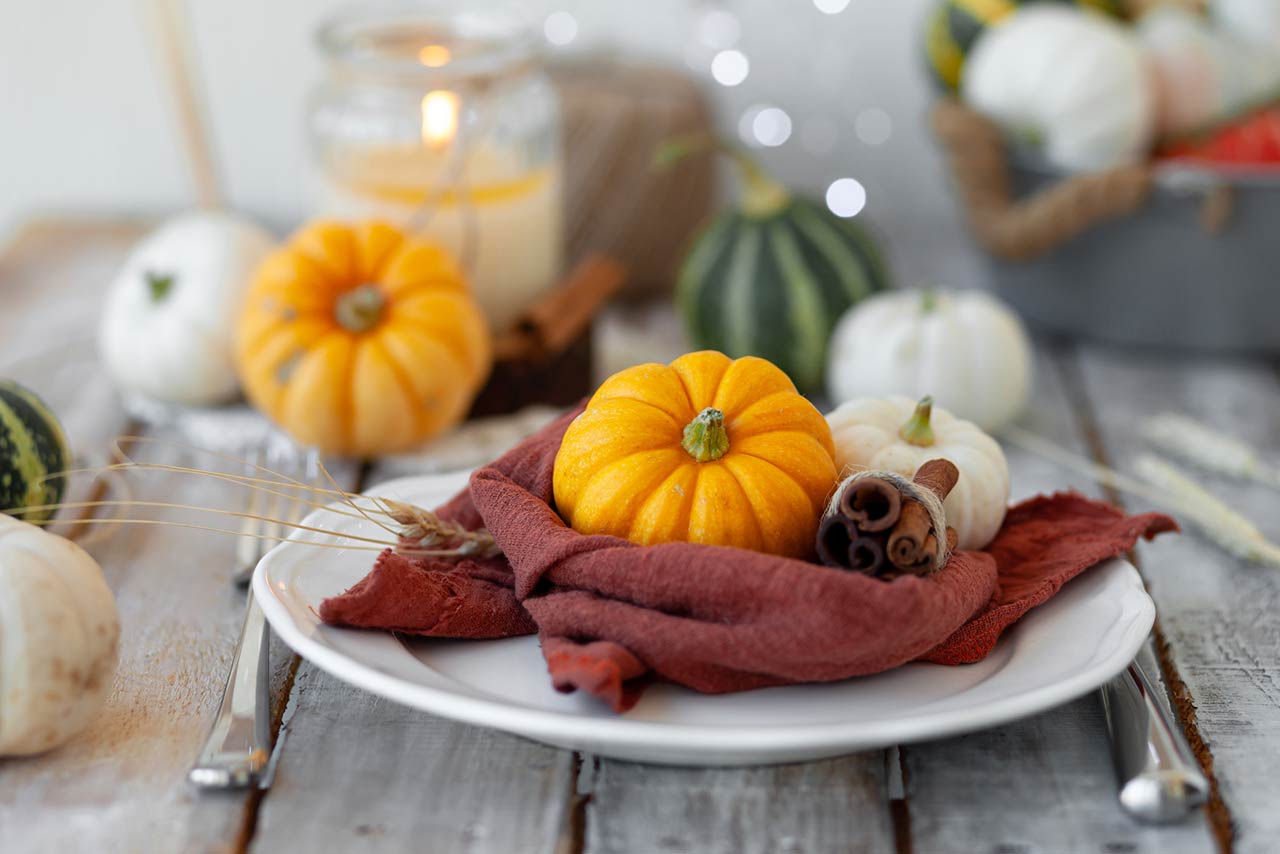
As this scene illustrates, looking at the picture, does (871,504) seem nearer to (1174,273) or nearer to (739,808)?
(739,808)

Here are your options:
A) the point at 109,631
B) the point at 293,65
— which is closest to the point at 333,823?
the point at 109,631

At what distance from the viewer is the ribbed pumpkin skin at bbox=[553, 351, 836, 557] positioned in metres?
0.78

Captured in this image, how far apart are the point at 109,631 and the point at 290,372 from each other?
50 cm

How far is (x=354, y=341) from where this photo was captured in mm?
1248

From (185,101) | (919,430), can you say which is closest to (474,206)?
(185,101)

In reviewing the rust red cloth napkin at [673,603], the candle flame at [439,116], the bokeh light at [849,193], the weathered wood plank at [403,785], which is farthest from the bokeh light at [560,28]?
the weathered wood plank at [403,785]

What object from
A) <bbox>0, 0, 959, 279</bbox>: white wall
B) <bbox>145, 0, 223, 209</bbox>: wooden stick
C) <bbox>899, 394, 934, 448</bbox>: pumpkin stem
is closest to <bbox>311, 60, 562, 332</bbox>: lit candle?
<bbox>145, 0, 223, 209</bbox>: wooden stick

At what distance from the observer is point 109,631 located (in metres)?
0.78

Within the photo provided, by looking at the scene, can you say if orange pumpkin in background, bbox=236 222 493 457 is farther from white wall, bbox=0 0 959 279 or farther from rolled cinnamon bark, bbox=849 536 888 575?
white wall, bbox=0 0 959 279

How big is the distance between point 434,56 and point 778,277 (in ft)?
1.48

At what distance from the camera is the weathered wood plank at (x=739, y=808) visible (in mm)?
700

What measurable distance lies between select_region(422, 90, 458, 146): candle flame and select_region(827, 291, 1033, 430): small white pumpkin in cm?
48

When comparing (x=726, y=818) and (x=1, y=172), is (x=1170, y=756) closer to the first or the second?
(x=726, y=818)

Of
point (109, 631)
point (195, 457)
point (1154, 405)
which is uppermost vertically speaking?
point (109, 631)
